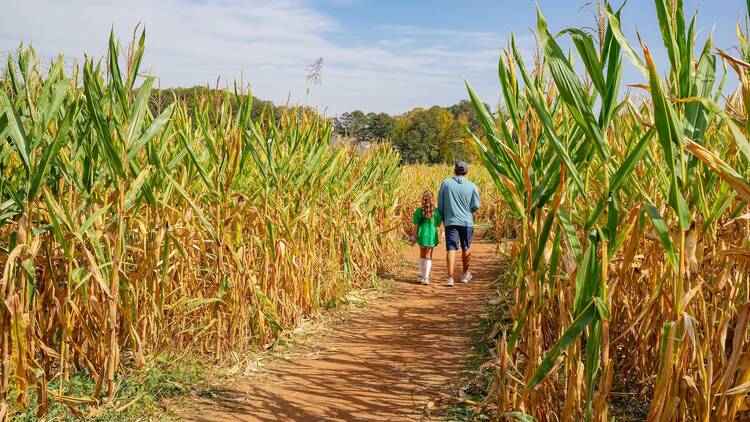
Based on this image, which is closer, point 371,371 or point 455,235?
point 371,371

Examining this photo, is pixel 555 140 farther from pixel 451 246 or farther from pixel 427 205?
pixel 427 205

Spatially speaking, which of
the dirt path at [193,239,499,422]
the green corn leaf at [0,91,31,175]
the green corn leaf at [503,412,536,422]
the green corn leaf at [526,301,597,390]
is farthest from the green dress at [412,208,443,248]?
the green corn leaf at [526,301,597,390]

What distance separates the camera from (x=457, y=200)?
7.37 m

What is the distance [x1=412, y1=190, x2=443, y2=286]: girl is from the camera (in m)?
7.67

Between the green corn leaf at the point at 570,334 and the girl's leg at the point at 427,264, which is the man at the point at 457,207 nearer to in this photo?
the girl's leg at the point at 427,264

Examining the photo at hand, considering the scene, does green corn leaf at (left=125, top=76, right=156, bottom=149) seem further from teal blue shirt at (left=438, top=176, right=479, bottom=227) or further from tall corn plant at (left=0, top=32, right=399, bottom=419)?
teal blue shirt at (left=438, top=176, right=479, bottom=227)

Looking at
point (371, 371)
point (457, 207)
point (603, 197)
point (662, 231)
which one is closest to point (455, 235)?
point (457, 207)

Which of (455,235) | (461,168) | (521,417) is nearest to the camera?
(521,417)

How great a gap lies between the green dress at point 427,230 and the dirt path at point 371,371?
116cm

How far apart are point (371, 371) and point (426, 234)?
11.7 feet

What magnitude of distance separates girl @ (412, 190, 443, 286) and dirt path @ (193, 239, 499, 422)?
109 cm

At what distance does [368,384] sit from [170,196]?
1.89m

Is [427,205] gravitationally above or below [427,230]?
above

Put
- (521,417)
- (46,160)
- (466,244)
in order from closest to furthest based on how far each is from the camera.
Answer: (521,417) → (46,160) → (466,244)
